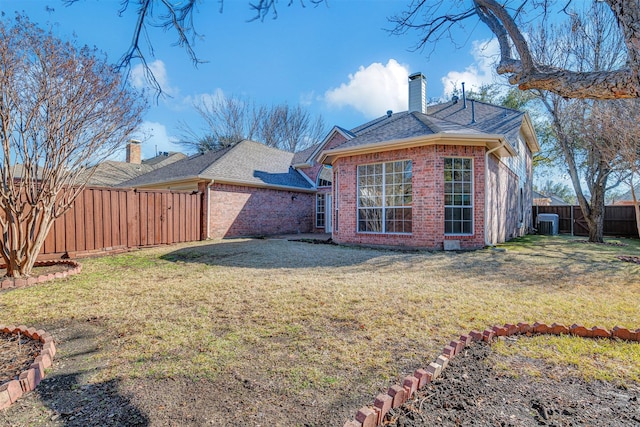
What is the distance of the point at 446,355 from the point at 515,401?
1.89ft

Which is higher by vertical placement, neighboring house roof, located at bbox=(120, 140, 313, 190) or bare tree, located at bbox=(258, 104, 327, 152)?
bare tree, located at bbox=(258, 104, 327, 152)

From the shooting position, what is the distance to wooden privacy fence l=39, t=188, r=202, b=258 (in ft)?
27.0

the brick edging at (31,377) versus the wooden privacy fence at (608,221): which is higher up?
the wooden privacy fence at (608,221)

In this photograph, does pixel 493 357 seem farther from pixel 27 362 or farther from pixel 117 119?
pixel 117 119

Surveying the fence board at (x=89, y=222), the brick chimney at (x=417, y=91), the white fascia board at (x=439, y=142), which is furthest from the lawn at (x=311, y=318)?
the brick chimney at (x=417, y=91)

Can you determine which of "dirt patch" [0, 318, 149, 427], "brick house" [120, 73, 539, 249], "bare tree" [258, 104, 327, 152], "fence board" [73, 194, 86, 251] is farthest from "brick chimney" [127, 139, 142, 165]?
"dirt patch" [0, 318, 149, 427]

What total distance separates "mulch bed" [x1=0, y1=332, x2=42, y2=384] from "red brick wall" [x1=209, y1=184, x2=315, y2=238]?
942 centimetres

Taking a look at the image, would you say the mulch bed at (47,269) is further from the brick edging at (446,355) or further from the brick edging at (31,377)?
the brick edging at (446,355)

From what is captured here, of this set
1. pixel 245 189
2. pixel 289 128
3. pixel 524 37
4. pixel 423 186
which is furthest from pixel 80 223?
pixel 289 128

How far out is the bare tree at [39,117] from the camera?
5453 mm


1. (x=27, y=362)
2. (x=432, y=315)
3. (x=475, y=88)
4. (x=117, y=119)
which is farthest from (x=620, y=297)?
(x=475, y=88)

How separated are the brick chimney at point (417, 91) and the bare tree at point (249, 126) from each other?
1585 cm

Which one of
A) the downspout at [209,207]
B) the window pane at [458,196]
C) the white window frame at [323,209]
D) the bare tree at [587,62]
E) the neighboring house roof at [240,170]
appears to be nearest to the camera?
the window pane at [458,196]

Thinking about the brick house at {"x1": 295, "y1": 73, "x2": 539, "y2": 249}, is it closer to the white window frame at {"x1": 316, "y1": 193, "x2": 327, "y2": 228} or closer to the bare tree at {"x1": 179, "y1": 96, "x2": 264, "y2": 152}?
the white window frame at {"x1": 316, "y1": 193, "x2": 327, "y2": 228}
